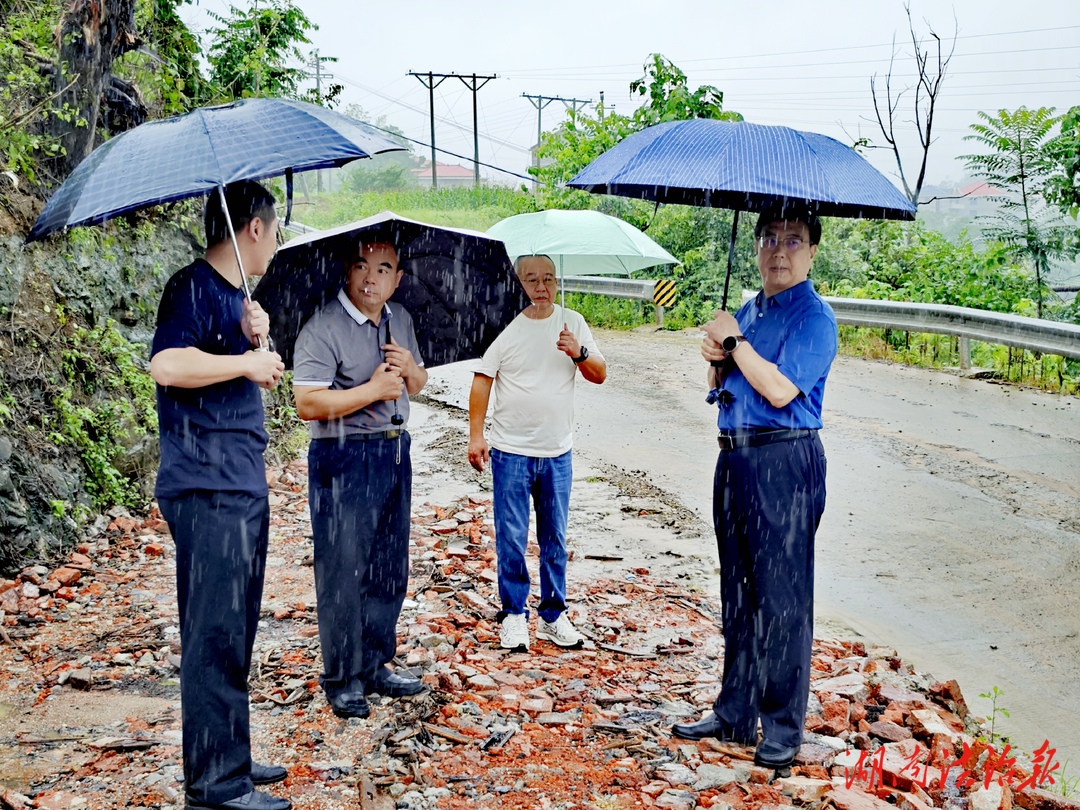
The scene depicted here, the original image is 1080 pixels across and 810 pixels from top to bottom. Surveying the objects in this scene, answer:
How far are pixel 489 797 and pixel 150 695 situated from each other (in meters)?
2.00

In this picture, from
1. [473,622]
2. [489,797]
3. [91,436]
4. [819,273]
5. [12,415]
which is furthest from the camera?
[819,273]

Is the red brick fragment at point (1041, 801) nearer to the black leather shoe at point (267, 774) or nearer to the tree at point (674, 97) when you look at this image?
the black leather shoe at point (267, 774)

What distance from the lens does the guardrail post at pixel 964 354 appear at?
14148 mm

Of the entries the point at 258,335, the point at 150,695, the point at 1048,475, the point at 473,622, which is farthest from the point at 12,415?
the point at 1048,475

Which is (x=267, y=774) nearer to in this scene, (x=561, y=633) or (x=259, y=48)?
(x=561, y=633)

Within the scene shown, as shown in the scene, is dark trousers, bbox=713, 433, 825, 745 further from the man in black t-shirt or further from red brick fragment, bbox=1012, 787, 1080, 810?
the man in black t-shirt

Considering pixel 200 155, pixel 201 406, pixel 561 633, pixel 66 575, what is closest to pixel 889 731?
pixel 561 633

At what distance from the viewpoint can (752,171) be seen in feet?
12.8

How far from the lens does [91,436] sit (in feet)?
24.0

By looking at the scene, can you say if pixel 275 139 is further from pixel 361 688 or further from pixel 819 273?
pixel 819 273

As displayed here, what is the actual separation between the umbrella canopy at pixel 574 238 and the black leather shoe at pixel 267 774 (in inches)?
109

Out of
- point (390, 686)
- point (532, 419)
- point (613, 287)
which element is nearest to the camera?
point (390, 686)

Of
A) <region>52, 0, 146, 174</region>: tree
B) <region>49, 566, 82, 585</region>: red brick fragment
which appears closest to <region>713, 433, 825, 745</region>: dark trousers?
<region>49, 566, 82, 585</region>: red brick fragment

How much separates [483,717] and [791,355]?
7.12ft
